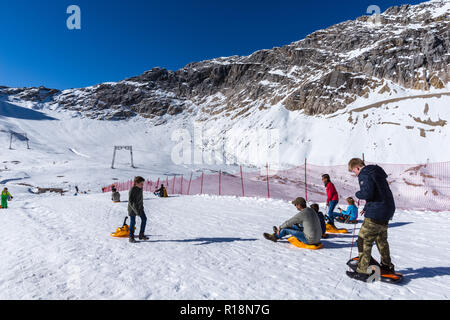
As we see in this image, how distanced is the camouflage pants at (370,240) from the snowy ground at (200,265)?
0.35 metres

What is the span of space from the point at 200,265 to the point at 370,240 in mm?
3043

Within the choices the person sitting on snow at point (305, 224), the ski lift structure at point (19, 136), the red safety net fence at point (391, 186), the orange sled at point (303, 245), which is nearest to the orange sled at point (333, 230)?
the orange sled at point (303, 245)

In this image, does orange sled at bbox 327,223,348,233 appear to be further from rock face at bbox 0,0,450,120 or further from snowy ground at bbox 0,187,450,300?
rock face at bbox 0,0,450,120

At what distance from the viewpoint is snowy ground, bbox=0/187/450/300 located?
369cm

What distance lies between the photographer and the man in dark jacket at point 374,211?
375 cm

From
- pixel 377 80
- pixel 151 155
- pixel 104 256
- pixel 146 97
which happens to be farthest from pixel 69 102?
pixel 104 256

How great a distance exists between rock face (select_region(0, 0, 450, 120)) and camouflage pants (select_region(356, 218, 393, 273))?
70.2m

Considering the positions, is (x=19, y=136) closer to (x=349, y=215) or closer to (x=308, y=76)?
(x=349, y=215)

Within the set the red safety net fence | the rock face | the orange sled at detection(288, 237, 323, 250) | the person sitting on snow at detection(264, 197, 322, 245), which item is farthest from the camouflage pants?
the rock face

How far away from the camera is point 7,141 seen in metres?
73.9

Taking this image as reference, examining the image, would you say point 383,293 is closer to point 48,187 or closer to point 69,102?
point 48,187

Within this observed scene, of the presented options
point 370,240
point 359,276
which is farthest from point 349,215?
point 370,240

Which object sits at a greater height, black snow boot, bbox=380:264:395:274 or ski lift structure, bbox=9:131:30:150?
ski lift structure, bbox=9:131:30:150
